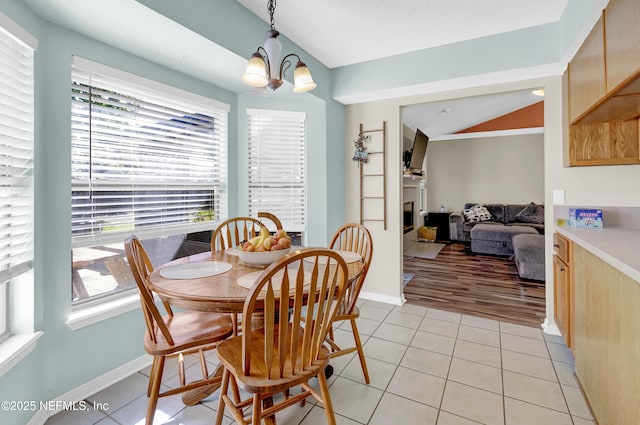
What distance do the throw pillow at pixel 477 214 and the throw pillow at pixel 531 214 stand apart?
A: 575 mm

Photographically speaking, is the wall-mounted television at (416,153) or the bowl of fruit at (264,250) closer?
the bowl of fruit at (264,250)

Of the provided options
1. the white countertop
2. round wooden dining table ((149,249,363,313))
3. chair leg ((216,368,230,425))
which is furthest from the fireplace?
chair leg ((216,368,230,425))

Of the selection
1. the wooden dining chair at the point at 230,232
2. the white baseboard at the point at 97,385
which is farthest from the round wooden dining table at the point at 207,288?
the white baseboard at the point at 97,385

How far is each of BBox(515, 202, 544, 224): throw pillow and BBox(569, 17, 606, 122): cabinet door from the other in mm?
4847

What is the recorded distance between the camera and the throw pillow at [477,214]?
6.68m

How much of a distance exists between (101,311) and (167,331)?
817mm

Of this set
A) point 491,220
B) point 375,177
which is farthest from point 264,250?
point 491,220

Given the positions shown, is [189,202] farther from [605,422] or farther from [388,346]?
[605,422]

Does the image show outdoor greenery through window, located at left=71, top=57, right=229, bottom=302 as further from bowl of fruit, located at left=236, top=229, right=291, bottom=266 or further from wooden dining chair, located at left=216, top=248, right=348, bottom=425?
wooden dining chair, located at left=216, top=248, right=348, bottom=425

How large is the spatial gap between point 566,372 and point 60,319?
319 centimetres

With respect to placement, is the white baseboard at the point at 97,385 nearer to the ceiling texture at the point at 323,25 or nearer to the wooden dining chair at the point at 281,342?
the wooden dining chair at the point at 281,342

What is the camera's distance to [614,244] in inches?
62.6

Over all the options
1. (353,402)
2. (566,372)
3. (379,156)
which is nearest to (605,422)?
(566,372)

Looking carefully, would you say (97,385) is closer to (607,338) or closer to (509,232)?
(607,338)
